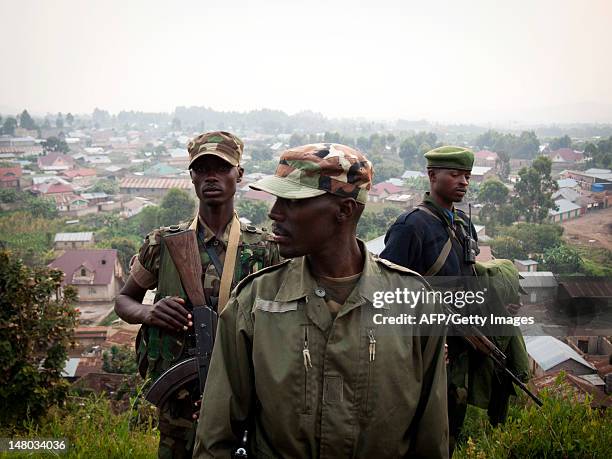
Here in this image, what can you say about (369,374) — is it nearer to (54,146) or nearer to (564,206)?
(564,206)

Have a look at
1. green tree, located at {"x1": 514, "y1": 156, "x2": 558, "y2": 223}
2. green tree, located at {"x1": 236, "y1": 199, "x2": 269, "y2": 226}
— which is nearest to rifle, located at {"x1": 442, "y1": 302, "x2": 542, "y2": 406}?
green tree, located at {"x1": 514, "y1": 156, "x2": 558, "y2": 223}

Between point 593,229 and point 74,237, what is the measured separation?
29.2 metres

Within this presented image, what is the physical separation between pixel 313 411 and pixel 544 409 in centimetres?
219

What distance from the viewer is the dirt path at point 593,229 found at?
12.4 metres

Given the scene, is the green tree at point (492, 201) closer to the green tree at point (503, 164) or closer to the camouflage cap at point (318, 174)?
the green tree at point (503, 164)

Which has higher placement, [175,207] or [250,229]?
[250,229]

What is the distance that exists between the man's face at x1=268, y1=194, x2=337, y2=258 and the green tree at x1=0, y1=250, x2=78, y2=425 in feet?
18.1

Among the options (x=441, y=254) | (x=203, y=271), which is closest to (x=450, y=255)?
(x=441, y=254)

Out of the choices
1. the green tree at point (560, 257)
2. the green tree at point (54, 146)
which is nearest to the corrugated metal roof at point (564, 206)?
the green tree at point (560, 257)

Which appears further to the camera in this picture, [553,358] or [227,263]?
[553,358]

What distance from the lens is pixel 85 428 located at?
147 inches

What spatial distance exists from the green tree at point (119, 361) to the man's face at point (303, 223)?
591 inches

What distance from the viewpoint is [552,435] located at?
113 inches

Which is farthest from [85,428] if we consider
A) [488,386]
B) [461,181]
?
[461,181]
